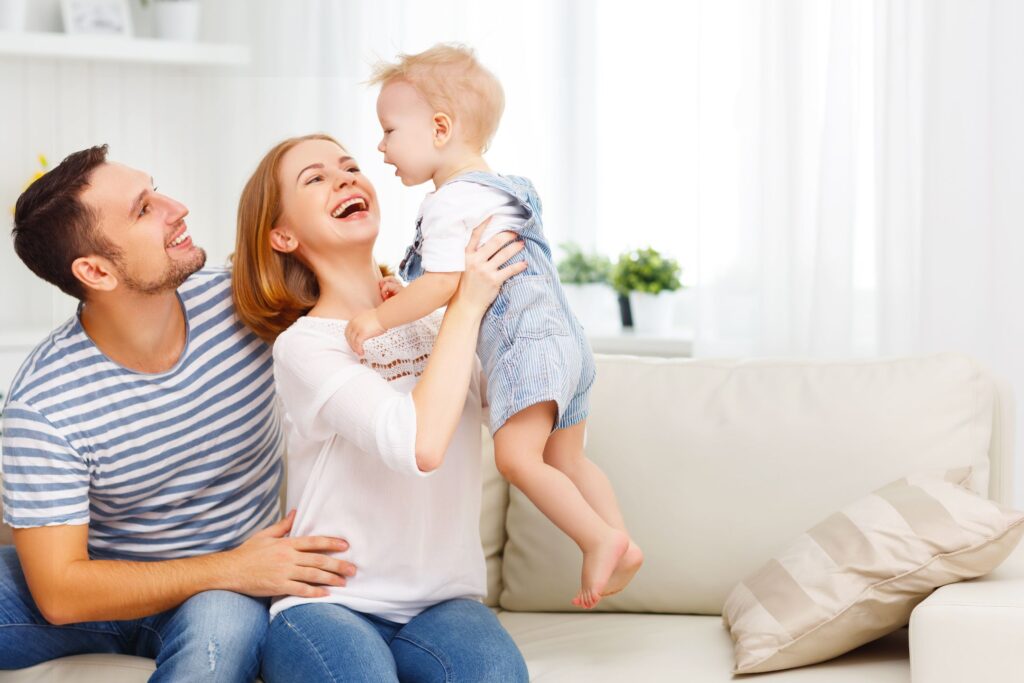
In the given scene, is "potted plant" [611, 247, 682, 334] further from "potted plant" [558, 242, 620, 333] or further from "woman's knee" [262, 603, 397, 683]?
"woman's knee" [262, 603, 397, 683]

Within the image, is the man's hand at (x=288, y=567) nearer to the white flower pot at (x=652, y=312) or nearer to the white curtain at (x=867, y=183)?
the white curtain at (x=867, y=183)

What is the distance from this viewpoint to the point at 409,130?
1815 mm

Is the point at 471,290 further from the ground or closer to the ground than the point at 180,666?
further from the ground

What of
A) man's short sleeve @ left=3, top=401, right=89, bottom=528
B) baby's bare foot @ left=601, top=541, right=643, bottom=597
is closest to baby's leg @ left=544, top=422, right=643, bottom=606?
baby's bare foot @ left=601, top=541, right=643, bottom=597

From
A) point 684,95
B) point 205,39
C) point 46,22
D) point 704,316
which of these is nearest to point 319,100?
point 205,39

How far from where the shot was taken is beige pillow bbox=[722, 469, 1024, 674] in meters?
1.71

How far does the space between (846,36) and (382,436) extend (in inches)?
80.4

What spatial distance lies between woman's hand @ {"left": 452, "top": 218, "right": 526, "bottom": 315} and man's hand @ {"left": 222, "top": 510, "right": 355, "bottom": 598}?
0.44 meters

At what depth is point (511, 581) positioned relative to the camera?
86.6 inches

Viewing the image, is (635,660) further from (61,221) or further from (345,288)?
(61,221)

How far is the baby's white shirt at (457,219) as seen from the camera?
5.65 ft

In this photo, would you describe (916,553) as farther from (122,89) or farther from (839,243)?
(122,89)

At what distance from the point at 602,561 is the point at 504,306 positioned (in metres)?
0.42

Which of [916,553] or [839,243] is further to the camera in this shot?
[839,243]
